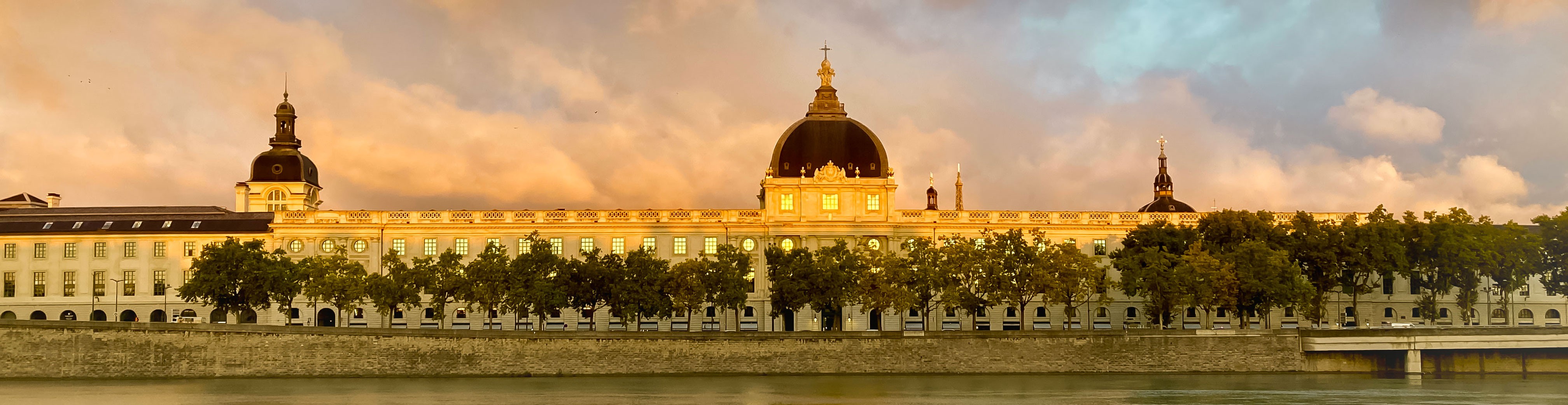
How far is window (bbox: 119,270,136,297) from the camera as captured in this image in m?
127

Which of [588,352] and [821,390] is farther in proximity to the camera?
[588,352]

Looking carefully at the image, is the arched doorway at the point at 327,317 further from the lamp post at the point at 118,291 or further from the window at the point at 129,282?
the lamp post at the point at 118,291

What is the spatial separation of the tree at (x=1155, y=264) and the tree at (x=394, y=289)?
1770 inches

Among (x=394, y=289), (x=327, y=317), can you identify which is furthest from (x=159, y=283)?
(x=394, y=289)

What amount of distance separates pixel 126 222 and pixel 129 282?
4987 mm

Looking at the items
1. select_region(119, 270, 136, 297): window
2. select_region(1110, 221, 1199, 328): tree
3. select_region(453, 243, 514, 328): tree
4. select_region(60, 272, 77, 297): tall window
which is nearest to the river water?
select_region(1110, 221, 1199, 328): tree

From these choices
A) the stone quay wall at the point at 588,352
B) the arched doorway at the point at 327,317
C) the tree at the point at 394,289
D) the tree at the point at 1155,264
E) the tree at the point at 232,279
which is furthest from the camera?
the arched doorway at the point at 327,317

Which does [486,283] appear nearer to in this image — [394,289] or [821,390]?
[394,289]

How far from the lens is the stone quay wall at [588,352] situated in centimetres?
9425

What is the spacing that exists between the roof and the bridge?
7501 centimetres

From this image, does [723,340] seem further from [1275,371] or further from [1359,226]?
[1359,226]

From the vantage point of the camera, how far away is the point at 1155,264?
108 meters

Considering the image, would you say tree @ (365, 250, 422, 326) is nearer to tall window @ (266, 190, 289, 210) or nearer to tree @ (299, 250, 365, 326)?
tree @ (299, 250, 365, 326)

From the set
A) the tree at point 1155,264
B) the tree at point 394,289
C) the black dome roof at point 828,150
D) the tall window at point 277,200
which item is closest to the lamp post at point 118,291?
the tall window at point 277,200
